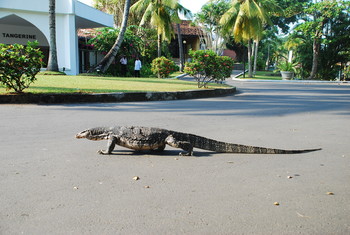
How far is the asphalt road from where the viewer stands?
2.82m

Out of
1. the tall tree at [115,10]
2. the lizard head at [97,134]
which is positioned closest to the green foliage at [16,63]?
the lizard head at [97,134]

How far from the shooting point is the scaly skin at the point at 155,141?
16.1 feet

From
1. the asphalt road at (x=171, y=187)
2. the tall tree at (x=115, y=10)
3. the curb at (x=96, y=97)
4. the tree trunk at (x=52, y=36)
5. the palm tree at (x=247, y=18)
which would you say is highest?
the tall tree at (x=115, y=10)

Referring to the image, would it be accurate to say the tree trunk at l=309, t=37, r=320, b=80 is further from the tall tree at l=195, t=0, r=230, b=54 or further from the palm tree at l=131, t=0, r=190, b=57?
the palm tree at l=131, t=0, r=190, b=57

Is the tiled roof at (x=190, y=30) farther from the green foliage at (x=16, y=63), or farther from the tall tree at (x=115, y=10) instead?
the green foliage at (x=16, y=63)

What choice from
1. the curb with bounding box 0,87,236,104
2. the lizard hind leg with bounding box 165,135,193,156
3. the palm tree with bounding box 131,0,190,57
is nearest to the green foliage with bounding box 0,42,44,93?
the curb with bounding box 0,87,236,104

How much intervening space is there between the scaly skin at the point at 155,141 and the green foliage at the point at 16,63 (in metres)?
6.36

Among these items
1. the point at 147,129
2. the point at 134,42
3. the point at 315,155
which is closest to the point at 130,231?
the point at 147,129

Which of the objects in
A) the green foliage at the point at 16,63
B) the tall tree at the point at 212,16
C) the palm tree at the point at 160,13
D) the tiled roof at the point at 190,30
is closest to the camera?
the green foliage at the point at 16,63

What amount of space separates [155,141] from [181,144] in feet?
1.20

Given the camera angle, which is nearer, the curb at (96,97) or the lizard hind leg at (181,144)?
the lizard hind leg at (181,144)

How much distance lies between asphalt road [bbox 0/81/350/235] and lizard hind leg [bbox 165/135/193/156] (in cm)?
16

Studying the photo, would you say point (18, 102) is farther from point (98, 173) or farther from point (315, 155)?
point (315, 155)

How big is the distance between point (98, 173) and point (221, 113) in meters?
6.03
